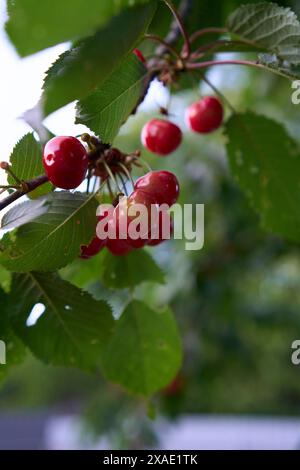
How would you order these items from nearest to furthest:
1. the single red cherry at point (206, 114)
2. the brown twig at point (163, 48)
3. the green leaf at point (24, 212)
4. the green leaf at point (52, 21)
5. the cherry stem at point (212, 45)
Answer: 1. the green leaf at point (52, 21)
2. the green leaf at point (24, 212)
3. the brown twig at point (163, 48)
4. the cherry stem at point (212, 45)
5. the single red cherry at point (206, 114)

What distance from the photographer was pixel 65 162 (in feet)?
2.66

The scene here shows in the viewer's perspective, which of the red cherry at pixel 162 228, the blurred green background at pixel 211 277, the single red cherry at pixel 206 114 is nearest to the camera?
the red cherry at pixel 162 228

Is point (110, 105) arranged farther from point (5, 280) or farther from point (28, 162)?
point (5, 280)

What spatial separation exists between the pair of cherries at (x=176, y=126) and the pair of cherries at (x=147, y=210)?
0.30 meters

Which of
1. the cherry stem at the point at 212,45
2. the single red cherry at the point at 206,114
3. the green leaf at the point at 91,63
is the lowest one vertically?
the green leaf at the point at 91,63

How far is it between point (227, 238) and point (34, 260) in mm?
2481

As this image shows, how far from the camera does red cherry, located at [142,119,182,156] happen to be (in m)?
1.18

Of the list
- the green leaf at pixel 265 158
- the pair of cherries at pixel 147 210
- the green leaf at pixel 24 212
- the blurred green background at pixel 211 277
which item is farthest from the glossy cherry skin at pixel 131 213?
the blurred green background at pixel 211 277

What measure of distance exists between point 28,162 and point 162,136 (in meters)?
0.37

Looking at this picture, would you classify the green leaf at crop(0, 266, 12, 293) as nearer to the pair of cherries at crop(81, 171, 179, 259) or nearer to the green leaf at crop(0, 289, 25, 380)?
the green leaf at crop(0, 289, 25, 380)

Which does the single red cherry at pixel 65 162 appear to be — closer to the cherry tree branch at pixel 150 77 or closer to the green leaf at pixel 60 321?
the cherry tree branch at pixel 150 77


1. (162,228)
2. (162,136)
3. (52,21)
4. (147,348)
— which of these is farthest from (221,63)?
(52,21)

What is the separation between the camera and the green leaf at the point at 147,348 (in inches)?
51.8

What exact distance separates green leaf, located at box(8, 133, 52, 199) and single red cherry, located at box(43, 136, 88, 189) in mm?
58
